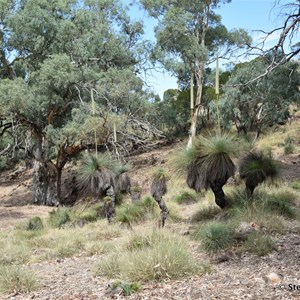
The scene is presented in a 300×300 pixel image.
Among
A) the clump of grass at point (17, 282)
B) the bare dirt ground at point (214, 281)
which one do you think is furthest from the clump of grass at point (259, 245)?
the clump of grass at point (17, 282)

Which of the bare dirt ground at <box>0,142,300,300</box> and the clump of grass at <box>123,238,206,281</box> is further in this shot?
the clump of grass at <box>123,238,206,281</box>

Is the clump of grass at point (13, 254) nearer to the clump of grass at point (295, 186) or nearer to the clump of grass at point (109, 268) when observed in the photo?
the clump of grass at point (109, 268)

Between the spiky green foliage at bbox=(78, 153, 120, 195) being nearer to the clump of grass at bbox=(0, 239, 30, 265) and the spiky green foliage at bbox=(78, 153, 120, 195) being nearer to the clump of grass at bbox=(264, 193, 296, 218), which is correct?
the clump of grass at bbox=(0, 239, 30, 265)

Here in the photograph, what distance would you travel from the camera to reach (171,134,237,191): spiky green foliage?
885cm

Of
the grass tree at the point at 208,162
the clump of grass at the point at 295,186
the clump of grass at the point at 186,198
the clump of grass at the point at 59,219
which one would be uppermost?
the grass tree at the point at 208,162

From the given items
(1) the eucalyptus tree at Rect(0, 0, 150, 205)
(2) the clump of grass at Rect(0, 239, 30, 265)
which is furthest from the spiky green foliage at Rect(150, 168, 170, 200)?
(1) the eucalyptus tree at Rect(0, 0, 150, 205)

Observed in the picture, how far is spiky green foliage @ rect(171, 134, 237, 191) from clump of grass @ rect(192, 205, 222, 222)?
3.32 ft

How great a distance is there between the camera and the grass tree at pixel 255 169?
9.38 meters

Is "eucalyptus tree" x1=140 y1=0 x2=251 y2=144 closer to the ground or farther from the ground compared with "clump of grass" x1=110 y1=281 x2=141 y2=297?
farther from the ground

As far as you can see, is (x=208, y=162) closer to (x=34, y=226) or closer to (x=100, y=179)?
(x=100, y=179)

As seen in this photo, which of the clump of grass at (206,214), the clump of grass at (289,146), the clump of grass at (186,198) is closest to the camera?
the clump of grass at (206,214)

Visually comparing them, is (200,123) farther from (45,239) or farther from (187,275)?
(187,275)

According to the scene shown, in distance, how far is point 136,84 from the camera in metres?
17.9

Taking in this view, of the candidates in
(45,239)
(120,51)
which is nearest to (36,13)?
(120,51)
